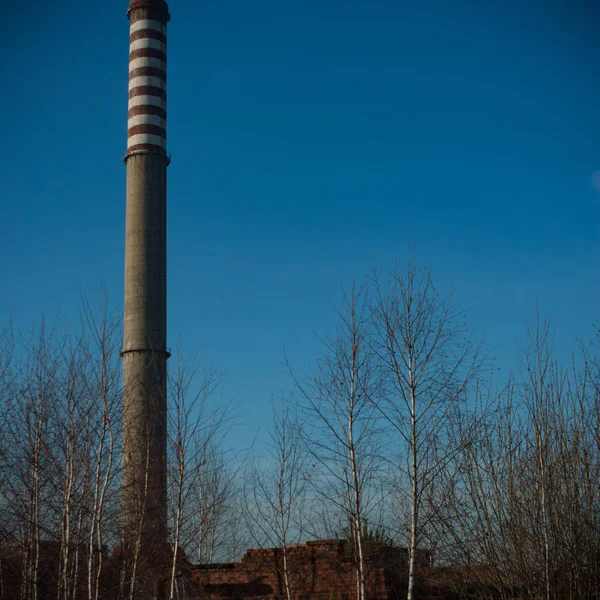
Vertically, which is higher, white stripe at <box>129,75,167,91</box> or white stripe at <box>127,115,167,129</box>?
white stripe at <box>129,75,167,91</box>

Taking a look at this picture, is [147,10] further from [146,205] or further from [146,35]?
[146,205]

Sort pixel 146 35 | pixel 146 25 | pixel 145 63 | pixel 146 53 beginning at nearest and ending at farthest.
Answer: pixel 145 63 < pixel 146 53 < pixel 146 35 < pixel 146 25

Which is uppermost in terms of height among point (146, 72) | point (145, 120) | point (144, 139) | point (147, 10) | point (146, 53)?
point (147, 10)

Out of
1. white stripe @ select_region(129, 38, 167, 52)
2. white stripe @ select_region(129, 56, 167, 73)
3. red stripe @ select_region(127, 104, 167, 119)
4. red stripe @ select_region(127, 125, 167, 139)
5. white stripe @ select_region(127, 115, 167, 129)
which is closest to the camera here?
red stripe @ select_region(127, 125, 167, 139)

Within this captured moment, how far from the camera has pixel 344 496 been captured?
13.1m

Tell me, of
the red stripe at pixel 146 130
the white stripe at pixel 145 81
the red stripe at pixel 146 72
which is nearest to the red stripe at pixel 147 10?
the red stripe at pixel 146 72

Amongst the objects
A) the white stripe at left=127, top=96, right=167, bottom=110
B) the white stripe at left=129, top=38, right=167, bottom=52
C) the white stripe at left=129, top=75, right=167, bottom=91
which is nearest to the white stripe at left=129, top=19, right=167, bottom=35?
the white stripe at left=129, top=38, right=167, bottom=52

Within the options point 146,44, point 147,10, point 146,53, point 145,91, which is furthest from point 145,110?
point 147,10

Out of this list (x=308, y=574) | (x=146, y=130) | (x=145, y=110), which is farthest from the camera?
(x=145, y=110)

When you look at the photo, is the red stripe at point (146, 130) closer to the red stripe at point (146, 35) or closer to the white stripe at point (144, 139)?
the white stripe at point (144, 139)

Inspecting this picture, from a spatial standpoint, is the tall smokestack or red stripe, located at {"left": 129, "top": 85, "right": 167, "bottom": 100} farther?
red stripe, located at {"left": 129, "top": 85, "right": 167, "bottom": 100}

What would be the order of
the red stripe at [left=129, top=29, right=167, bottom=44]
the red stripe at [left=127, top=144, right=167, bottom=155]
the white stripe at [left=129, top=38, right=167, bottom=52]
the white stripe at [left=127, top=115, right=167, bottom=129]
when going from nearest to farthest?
1. the red stripe at [left=127, top=144, right=167, bottom=155]
2. the white stripe at [left=127, top=115, right=167, bottom=129]
3. the white stripe at [left=129, top=38, right=167, bottom=52]
4. the red stripe at [left=129, top=29, right=167, bottom=44]

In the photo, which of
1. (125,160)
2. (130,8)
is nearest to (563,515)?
(125,160)

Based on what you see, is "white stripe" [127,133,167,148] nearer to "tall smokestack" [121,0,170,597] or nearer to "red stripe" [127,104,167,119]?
"tall smokestack" [121,0,170,597]
